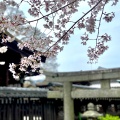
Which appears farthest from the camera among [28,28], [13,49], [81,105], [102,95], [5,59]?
[81,105]

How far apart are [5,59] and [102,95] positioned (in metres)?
5.51

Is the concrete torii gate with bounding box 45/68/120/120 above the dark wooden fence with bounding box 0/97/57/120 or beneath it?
above

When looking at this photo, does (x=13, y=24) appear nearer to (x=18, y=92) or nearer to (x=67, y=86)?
(x=18, y=92)

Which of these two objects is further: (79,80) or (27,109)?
(79,80)

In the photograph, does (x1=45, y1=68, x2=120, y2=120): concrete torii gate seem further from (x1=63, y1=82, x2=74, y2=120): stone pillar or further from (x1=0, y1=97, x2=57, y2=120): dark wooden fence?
(x1=0, y1=97, x2=57, y2=120): dark wooden fence

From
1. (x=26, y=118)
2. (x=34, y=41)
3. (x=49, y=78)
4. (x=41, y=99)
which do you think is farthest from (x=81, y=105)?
(x=34, y=41)

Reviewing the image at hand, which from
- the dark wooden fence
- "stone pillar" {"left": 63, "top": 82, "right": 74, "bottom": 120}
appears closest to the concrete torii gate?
"stone pillar" {"left": 63, "top": 82, "right": 74, "bottom": 120}

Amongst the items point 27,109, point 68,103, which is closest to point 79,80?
point 68,103

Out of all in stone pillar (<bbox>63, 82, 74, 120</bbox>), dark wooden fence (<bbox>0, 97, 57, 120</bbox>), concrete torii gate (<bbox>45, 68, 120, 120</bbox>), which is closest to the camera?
dark wooden fence (<bbox>0, 97, 57, 120</bbox>)

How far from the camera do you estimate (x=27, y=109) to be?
9.02m

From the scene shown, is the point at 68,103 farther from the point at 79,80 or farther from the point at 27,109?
the point at 27,109

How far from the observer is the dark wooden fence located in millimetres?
7992

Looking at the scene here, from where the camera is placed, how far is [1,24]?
365cm

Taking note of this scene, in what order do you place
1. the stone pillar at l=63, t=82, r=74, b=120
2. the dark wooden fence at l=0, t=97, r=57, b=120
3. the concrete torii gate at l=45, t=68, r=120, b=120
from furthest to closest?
the stone pillar at l=63, t=82, r=74, b=120
the concrete torii gate at l=45, t=68, r=120, b=120
the dark wooden fence at l=0, t=97, r=57, b=120
